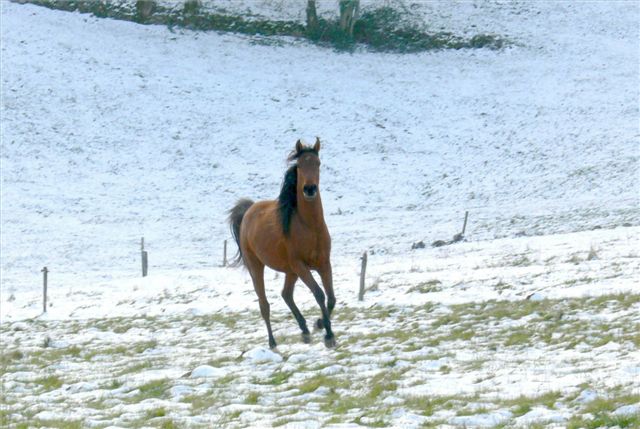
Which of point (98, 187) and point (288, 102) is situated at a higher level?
point (288, 102)

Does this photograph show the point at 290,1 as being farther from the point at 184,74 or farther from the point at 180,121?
the point at 180,121

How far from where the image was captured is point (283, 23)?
6025 centimetres

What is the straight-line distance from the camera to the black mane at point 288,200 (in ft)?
45.6

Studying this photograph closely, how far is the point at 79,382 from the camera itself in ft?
42.7

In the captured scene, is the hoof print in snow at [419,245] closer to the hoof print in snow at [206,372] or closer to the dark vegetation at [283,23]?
the hoof print in snow at [206,372]

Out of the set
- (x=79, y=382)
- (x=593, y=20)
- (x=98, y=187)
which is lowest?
(x=98, y=187)

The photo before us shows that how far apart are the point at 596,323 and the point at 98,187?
34166 mm

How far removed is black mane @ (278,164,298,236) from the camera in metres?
13.9

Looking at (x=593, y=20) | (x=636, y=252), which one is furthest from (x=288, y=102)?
(x=636, y=252)

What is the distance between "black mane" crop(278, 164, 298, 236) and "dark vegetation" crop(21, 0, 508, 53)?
4559cm

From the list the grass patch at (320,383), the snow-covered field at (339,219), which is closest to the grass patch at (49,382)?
the snow-covered field at (339,219)

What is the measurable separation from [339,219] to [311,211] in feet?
88.2

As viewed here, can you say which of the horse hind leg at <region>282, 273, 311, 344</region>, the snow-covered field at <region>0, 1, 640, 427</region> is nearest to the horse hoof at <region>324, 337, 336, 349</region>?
the snow-covered field at <region>0, 1, 640, 427</region>

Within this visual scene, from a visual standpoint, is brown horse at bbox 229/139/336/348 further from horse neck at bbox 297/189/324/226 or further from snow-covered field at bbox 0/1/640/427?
snow-covered field at bbox 0/1/640/427
